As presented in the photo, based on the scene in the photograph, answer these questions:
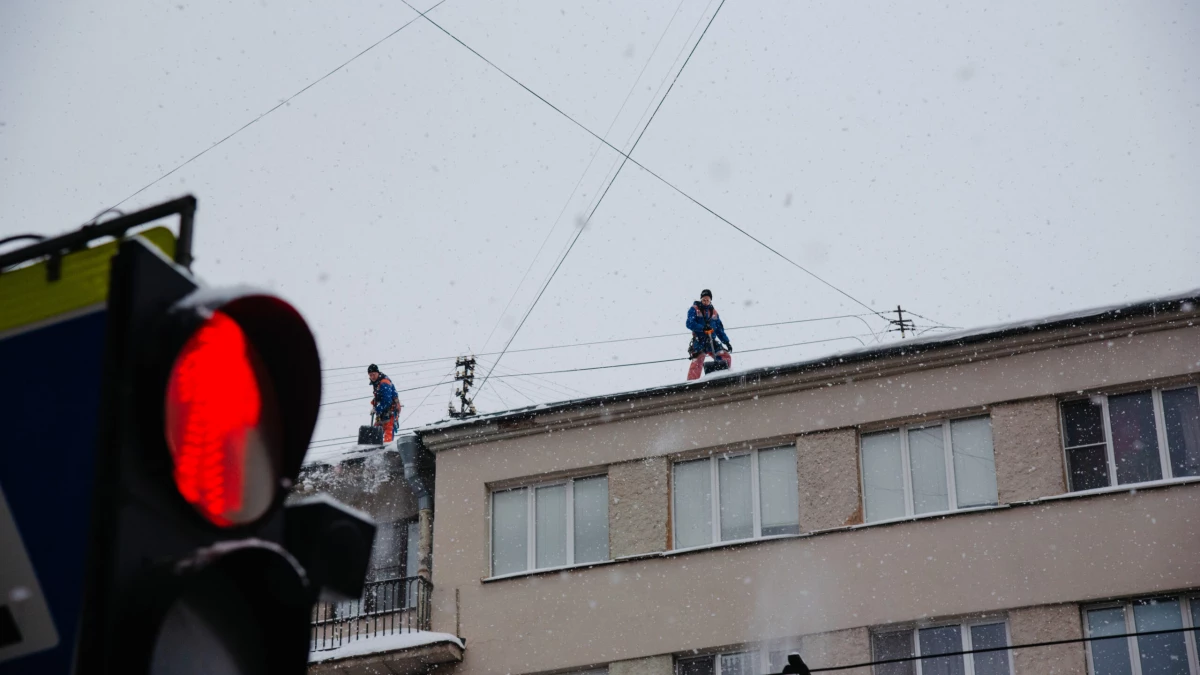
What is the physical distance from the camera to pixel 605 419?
24.5 metres

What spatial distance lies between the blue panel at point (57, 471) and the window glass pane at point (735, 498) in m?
21.2

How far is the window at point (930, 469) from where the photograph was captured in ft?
72.7

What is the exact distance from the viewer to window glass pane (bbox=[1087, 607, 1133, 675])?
2044 cm

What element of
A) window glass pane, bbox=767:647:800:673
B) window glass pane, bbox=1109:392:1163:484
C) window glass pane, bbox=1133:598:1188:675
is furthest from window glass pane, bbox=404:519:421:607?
window glass pane, bbox=1133:598:1188:675

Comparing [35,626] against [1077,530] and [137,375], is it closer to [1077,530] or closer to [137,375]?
[137,375]

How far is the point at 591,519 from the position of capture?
24.2m

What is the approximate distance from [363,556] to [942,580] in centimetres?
2015

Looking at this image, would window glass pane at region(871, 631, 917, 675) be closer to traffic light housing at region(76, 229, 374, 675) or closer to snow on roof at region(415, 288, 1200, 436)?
snow on roof at region(415, 288, 1200, 436)

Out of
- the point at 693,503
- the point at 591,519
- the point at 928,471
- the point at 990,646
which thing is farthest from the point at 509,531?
the point at 990,646

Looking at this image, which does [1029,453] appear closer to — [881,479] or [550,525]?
[881,479]

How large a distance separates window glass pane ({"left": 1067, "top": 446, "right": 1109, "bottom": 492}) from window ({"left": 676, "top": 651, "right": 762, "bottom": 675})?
16.9 ft

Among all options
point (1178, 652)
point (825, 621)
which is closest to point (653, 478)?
point (825, 621)

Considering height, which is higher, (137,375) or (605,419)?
(605,419)

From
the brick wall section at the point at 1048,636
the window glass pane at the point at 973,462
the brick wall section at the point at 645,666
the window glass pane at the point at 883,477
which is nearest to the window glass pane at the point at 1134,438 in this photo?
the window glass pane at the point at 973,462
